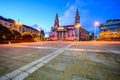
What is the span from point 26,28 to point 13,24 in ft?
36.9

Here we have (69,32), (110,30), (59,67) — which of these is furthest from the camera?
(69,32)

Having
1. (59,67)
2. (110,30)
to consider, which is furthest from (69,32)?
(59,67)

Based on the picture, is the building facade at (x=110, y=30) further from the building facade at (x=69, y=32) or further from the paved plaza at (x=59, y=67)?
the paved plaza at (x=59, y=67)

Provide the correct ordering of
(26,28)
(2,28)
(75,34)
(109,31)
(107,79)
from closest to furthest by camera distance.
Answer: (107,79) < (2,28) < (109,31) < (26,28) < (75,34)

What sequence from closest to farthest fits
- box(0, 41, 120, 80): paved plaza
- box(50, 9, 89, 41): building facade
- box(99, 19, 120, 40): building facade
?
box(0, 41, 120, 80): paved plaza → box(99, 19, 120, 40): building facade → box(50, 9, 89, 41): building facade

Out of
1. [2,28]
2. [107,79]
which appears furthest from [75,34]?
[107,79]

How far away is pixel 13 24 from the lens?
1950 inches

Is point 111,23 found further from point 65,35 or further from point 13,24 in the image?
point 13,24

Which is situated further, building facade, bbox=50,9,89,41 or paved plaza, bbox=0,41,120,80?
building facade, bbox=50,9,89,41

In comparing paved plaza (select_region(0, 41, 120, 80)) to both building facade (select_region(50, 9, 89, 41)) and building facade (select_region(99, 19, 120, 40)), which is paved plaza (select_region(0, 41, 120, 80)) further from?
building facade (select_region(50, 9, 89, 41))

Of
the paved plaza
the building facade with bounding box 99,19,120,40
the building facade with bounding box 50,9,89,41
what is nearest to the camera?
the paved plaza

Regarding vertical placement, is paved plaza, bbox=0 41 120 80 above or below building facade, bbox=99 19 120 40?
below

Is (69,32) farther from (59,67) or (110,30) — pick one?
(59,67)

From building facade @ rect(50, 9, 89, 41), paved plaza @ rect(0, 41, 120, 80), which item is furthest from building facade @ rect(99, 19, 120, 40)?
paved plaza @ rect(0, 41, 120, 80)
